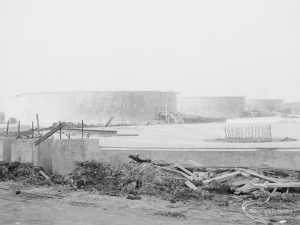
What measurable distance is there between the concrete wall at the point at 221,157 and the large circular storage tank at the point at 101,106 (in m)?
22.1

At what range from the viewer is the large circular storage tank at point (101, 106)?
111 ft

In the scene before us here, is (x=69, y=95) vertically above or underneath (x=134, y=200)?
above

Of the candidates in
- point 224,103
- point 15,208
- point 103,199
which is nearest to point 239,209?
point 103,199

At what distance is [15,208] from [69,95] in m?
26.8

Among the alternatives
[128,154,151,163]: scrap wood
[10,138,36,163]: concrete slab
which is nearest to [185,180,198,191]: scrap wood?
[128,154,151,163]: scrap wood

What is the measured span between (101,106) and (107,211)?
1042 inches

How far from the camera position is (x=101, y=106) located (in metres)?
33.9

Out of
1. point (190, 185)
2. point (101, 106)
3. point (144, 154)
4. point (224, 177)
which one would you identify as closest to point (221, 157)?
point (224, 177)

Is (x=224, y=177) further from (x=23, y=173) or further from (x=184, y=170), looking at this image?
(x=23, y=173)

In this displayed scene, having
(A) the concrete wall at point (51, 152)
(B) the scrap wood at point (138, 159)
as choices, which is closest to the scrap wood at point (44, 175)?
(A) the concrete wall at point (51, 152)

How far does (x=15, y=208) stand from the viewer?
26.7 feet

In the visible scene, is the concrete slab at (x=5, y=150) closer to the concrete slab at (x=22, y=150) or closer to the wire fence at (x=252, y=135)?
the concrete slab at (x=22, y=150)

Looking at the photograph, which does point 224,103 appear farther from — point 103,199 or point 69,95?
point 103,199

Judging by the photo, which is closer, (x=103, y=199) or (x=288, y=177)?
(x=103, y=199)
